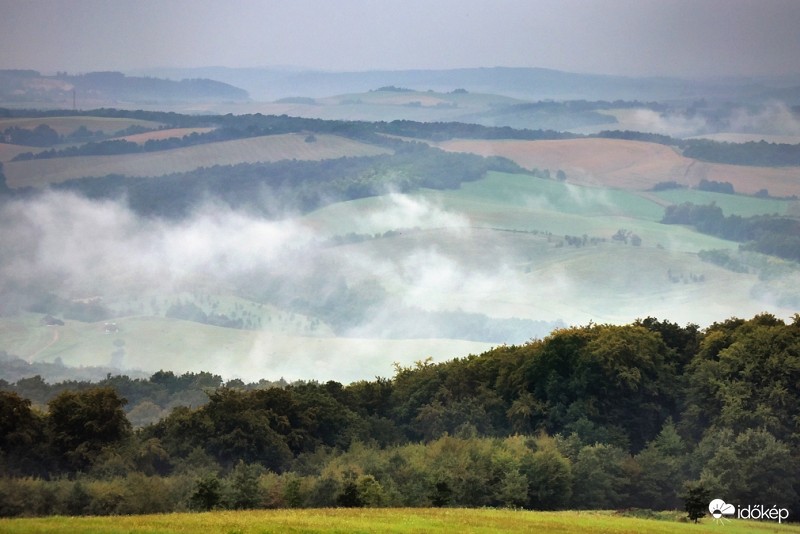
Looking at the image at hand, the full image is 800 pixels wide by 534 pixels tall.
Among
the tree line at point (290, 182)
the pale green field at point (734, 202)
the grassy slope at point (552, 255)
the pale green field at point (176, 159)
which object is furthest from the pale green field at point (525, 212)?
the pale green field at point (176, 159)

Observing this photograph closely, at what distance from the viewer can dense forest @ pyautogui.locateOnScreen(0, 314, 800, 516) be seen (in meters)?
49.9

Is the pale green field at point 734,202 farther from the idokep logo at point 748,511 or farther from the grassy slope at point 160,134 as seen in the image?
the idokep logo at point 748,511

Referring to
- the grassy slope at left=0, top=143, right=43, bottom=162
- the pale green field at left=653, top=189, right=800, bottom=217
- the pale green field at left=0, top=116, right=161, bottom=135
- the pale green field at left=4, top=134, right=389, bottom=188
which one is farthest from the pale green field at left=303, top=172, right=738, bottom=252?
the grassy slope at left=0, top=143, right=43, bottom=162

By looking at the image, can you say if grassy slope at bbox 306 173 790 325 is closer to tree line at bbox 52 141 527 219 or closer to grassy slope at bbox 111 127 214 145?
tree line at bbox 52 141 527 219

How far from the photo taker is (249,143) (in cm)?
19125

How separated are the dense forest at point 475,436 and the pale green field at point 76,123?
10161cm

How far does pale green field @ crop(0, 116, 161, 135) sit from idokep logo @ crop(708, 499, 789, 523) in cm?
13172

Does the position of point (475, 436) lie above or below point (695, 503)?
above

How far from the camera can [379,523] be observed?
39125 millimetres

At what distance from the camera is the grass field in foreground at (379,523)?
117ft

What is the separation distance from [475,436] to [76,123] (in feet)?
429

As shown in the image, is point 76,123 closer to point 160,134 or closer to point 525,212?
point 160,134

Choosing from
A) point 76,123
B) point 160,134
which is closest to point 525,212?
point 160,134

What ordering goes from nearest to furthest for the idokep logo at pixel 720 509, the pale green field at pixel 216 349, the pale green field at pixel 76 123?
the idokep logo at pixel 720 509
the pale green field at pixel 216 349
the pale green field at pixel 76 123
